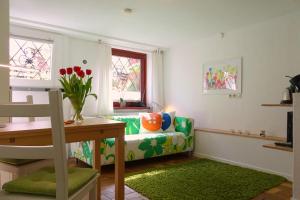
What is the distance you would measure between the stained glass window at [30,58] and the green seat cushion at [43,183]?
8.52 feet

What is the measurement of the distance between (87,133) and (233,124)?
2.70 metres

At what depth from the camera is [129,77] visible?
4.62m

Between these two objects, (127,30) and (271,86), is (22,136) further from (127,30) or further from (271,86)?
(271,86)

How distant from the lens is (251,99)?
326cm

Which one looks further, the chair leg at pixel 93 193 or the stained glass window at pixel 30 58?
the stained glass window at pixel 30 58

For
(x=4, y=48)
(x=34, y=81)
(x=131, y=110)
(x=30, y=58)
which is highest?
(x=30, y=58)

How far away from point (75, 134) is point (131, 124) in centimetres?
231

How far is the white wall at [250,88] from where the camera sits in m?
2.89

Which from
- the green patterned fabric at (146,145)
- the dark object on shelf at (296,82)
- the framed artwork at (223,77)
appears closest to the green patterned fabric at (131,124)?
the green patterned fabric at (146,145)

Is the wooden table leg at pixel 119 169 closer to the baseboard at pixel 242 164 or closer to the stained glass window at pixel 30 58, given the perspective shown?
the baseboard at pixel 242 164

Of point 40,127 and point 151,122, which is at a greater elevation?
point 40,127

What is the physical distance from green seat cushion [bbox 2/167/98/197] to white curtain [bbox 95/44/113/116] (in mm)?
2647

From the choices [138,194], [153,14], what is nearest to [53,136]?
[138,194]

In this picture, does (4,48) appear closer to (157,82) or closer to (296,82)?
(157,82)
